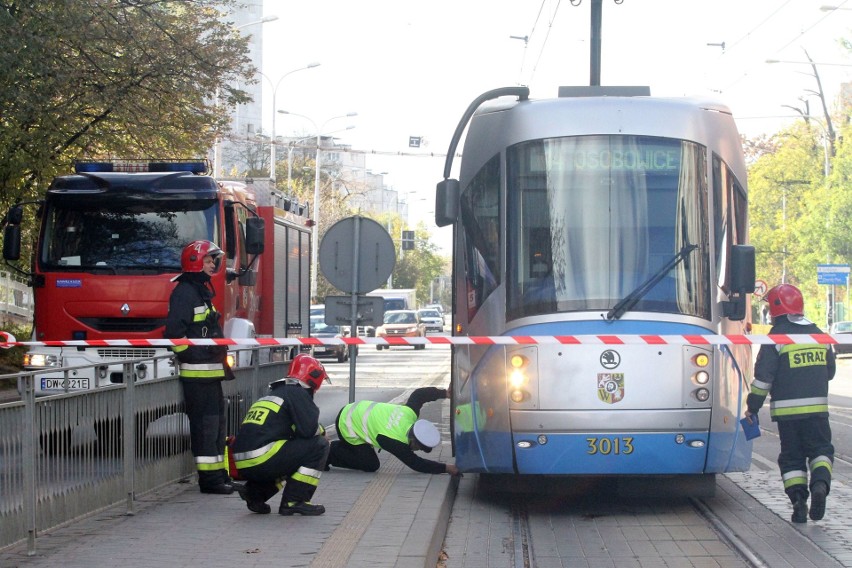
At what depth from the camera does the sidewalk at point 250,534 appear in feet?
22.7

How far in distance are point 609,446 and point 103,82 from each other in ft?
49.2

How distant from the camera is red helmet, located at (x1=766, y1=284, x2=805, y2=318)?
30.5 feet

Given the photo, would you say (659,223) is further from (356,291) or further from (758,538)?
(356,291)

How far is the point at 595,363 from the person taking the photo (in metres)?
9.13

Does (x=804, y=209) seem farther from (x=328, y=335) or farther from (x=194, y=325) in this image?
(x=194, y=325)

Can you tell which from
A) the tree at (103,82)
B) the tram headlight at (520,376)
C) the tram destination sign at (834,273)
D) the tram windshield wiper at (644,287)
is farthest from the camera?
the tram destination sign at (834,273)

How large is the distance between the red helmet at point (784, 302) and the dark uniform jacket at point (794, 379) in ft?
0.93

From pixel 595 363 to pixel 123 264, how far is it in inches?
249

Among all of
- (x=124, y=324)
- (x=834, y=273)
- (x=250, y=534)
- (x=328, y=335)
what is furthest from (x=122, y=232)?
(x=834, y=273)

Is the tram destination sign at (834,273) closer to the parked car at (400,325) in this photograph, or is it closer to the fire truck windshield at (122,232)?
the parked car at (400,325)

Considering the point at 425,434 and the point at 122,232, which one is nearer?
the point at 425,434

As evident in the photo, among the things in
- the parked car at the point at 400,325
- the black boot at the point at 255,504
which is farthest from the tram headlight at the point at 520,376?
the parked car at the point at 400,325

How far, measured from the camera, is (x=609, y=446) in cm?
907

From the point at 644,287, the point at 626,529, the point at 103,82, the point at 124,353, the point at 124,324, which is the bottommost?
the point at 626,529
